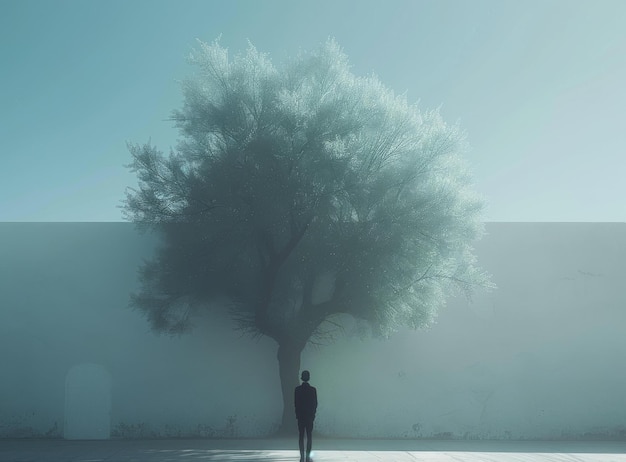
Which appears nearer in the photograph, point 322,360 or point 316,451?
point 316,451

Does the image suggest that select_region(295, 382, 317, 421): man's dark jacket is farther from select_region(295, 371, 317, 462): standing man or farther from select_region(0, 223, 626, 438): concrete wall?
select_region(0, 223, 626, 438): concrete wall

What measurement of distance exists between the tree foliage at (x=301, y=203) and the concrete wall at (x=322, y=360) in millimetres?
1606

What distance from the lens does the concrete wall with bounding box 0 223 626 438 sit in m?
17.0

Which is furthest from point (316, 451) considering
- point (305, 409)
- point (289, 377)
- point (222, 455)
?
point (305, 409)

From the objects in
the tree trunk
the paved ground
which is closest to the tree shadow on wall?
the paved ground

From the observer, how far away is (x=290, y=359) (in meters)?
16.2

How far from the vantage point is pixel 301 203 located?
1477 centimetres

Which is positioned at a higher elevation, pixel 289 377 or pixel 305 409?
pixel 289 377

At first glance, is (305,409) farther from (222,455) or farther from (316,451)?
(316,451)

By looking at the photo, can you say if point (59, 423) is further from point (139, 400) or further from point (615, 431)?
point (615, 431)

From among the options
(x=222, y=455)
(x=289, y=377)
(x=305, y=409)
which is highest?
(x=289, y=377)

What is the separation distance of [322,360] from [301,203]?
4.33 metres

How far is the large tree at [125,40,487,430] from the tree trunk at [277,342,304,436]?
0.03 meters

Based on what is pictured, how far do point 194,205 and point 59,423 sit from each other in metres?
5.97
